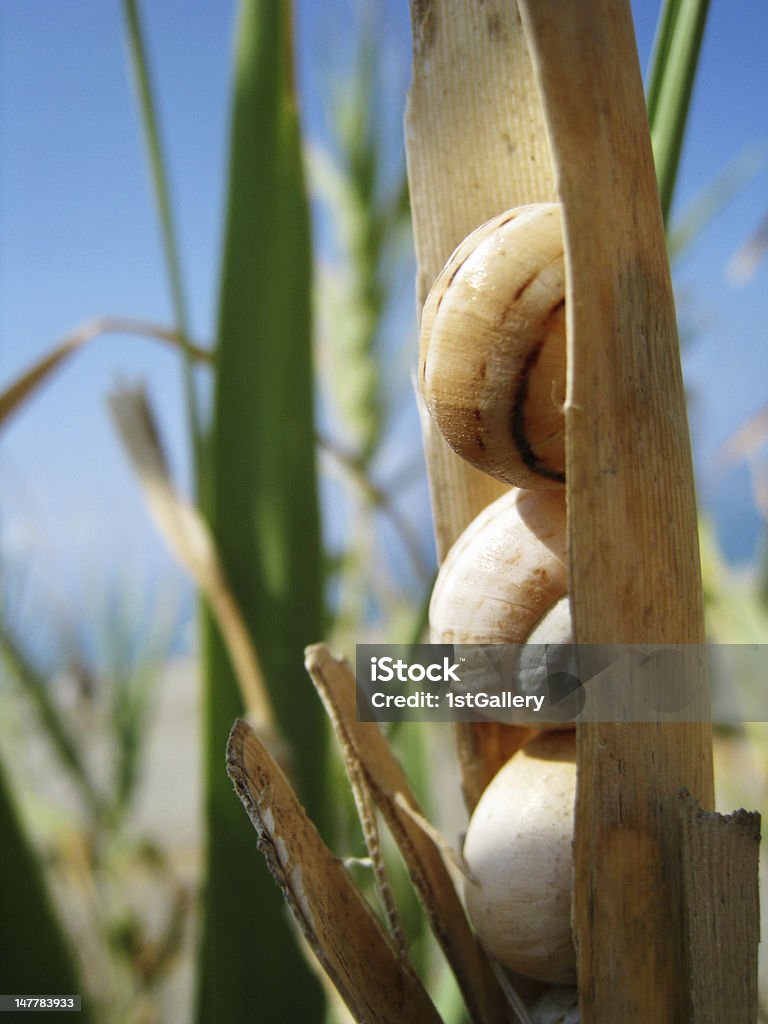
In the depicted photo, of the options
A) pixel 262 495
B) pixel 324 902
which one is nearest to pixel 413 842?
pixel 324 902

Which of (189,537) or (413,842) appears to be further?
(189,537)

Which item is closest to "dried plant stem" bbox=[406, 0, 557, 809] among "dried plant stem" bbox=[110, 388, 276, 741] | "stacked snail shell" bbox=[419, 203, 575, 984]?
"stacked snail shell" bbox=[419, 203, 575, 984]

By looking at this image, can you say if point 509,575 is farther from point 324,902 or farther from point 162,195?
point 162,195

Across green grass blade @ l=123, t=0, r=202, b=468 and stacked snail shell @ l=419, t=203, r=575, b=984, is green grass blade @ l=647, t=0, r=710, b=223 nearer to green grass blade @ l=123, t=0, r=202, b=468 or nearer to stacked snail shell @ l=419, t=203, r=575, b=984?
stacked snail shell @ l=419, t=203, r=575, b=984

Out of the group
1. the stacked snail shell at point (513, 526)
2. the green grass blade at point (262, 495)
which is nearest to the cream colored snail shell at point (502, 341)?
the stacked snail shell at point (513, 526)

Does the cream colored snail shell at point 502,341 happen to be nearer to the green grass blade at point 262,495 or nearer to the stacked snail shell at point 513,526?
the stacked snail shell at point 513,526

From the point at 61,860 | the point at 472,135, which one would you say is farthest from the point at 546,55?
the point at 61,860

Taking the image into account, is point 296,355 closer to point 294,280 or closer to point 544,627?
point 294,280
